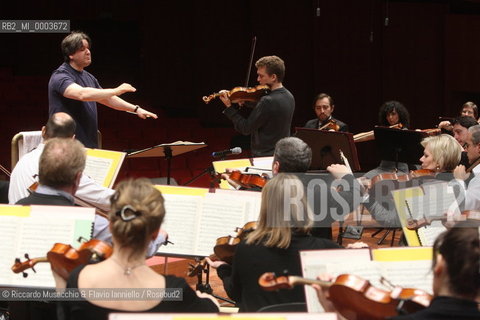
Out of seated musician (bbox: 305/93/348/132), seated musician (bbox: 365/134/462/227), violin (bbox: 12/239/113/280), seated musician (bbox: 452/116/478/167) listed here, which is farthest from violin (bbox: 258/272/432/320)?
seated musician (bbox: 305/93/348/132)

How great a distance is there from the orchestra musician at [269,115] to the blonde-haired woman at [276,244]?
2721 mm

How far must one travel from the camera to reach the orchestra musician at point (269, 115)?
579cm

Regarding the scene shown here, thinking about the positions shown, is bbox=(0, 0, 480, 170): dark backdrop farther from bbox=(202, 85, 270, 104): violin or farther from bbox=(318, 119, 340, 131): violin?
bbox=(202, 85, 270, 104): violin

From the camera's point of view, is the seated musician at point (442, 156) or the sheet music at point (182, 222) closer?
the sheet music at point (182, 222)

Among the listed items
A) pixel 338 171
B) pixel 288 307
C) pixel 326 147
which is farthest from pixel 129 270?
pixel 326 147

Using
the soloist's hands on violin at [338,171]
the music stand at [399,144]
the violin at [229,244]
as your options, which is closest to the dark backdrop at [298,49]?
the music stand at [399,144]

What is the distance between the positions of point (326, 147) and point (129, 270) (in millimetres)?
3561

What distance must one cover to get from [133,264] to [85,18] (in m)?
11.0

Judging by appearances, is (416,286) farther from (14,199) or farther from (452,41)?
(452,41)

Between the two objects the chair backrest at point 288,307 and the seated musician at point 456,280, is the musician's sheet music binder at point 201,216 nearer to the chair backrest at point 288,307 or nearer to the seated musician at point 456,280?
the chair backrest at point 288,307

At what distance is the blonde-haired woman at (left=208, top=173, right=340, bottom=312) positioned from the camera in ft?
9.78

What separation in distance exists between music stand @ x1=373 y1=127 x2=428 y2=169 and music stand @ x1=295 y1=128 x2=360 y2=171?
57 centimetres

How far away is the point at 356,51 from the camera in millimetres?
10148

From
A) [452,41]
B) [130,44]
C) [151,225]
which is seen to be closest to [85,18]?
[130,44]
